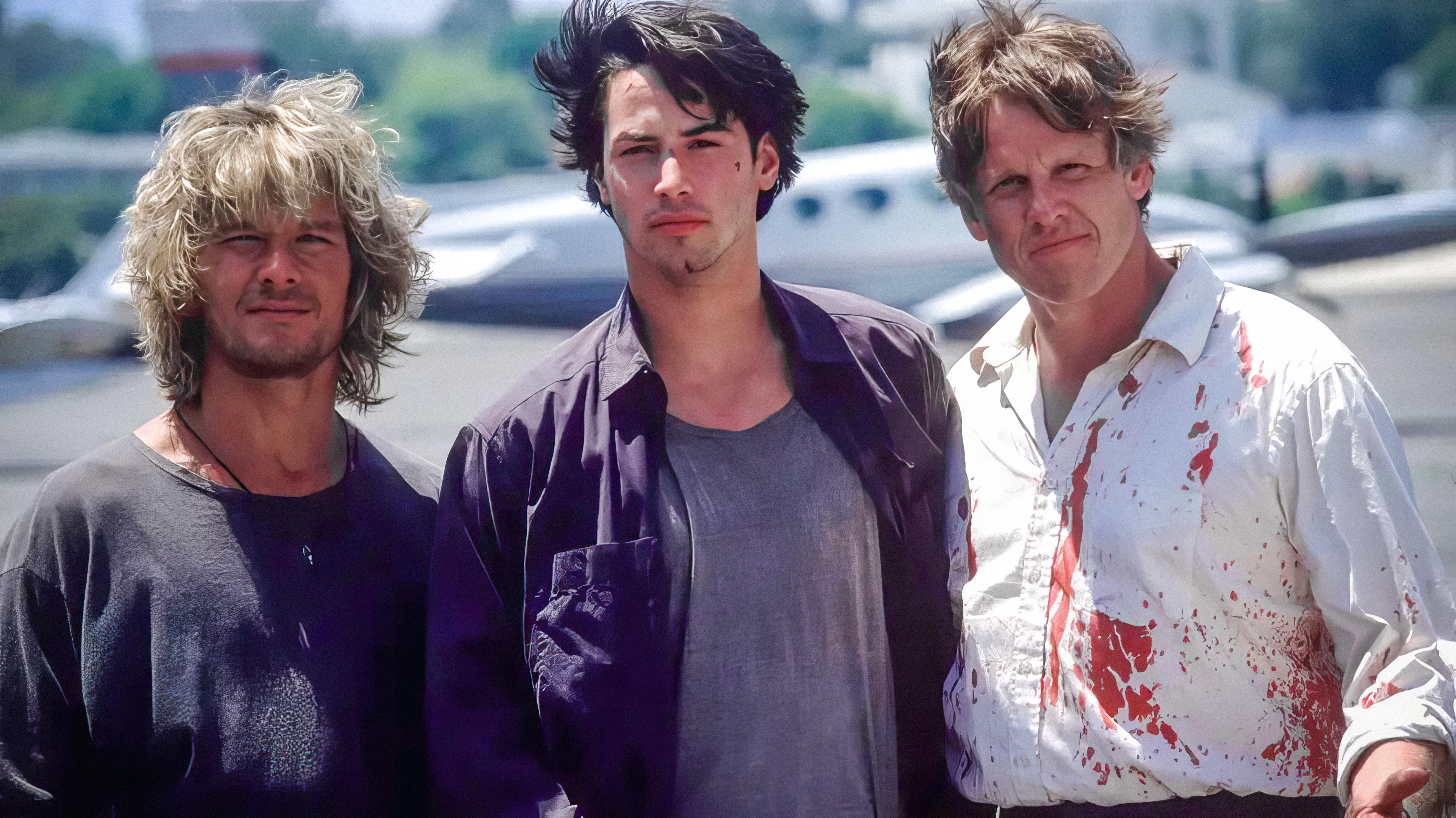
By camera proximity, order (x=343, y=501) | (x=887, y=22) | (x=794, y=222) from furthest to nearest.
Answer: (x=887, y=22), (x=794, y=222), (x=343, y=501)

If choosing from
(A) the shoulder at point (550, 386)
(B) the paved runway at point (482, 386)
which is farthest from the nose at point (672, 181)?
(B) the paved runway at point (482, 386)

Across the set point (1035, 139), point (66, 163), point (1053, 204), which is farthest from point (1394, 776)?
point (66, 163)

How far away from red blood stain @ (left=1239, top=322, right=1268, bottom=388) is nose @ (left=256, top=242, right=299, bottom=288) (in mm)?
1630

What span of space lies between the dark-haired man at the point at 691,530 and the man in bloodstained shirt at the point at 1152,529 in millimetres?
162

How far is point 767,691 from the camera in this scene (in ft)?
6.42

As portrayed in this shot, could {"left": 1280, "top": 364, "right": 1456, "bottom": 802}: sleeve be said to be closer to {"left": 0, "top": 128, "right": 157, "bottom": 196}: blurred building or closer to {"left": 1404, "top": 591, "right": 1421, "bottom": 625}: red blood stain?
{"left": 1404, "top": 591, "right": 1421, "bottom": 625}: red blood stain

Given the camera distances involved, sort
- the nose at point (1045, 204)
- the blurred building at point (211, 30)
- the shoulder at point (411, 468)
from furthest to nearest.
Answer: the blurred building at point (211, 30) → the shoulder at point (411, 468) → the nose at point (1045, 204)

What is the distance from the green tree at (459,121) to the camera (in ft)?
55.2

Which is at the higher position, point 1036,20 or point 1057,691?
point 1036,20

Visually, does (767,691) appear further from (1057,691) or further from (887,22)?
(887,22)

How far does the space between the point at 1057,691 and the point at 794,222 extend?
46.9ft

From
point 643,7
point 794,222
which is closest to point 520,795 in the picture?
point 643,7

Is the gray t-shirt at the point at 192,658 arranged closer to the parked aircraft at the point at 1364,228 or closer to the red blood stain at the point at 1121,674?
the red blood stain at the point at 1121,674

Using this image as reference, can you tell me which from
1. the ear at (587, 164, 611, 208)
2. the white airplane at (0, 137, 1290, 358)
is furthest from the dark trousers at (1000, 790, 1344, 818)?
the white airplane at (0, 137, 1290, 358)
